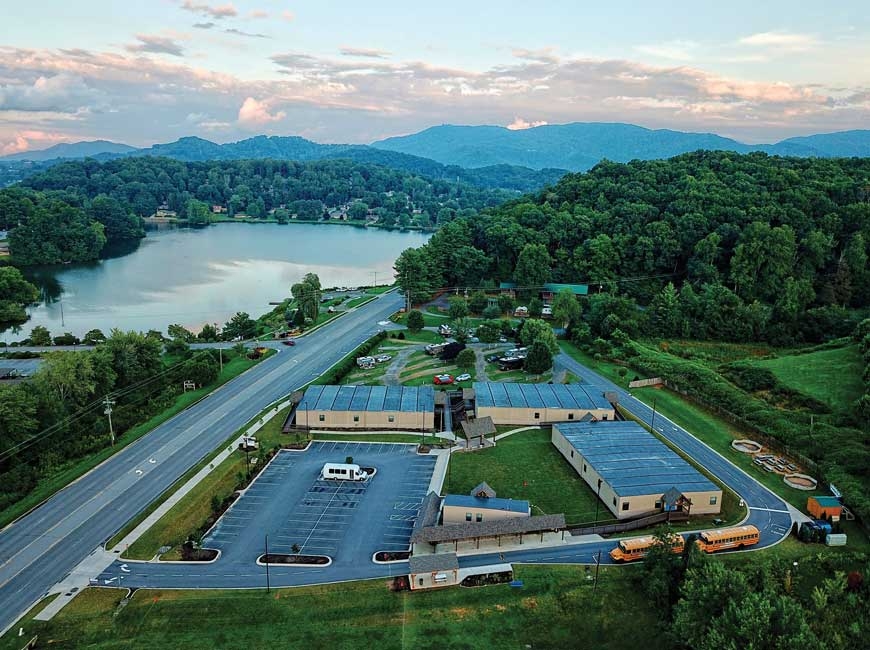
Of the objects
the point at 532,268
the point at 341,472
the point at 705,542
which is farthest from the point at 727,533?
the point at 532,268

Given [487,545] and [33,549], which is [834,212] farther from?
[33,549]

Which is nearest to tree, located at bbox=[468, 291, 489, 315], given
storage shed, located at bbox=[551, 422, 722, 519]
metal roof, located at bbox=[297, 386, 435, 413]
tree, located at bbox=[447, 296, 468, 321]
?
tree, located at bbox=[447, 296, 468, 321]

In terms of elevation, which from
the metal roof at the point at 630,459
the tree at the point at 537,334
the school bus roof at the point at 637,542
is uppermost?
the tree at the point at 537,334

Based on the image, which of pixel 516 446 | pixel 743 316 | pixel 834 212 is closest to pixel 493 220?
pixel 743 316

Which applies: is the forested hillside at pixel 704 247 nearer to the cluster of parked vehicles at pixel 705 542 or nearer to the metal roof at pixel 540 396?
the metal roof at pixel 540 396

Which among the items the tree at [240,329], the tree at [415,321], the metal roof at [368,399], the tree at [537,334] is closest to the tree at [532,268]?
the tree at [415,321]

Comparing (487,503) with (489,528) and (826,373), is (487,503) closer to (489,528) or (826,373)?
(489,528)

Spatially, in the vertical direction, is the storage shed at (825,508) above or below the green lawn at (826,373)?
below
